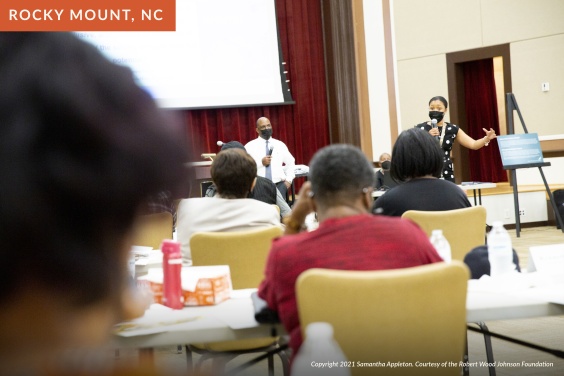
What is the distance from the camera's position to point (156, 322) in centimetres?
200

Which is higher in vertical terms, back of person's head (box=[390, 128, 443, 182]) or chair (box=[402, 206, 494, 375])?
back of person's head (box=[390, 128, 443, 182])

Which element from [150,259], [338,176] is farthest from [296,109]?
[338,176]

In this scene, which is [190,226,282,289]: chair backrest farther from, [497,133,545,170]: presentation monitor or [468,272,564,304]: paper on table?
[497,133,545,170]: presentation monitor

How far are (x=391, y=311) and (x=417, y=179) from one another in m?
1.81

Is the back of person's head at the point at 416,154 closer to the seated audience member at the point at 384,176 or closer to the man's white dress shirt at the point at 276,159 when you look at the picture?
the man's white dress shirt at the point at 276,159

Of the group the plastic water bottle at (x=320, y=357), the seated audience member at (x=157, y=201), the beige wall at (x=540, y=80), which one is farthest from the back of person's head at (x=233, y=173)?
the beige wall at (x=540, y=80)

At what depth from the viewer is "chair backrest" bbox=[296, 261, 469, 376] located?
1577 millimetres

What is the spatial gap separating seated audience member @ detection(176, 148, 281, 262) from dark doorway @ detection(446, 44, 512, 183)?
9.70 meters

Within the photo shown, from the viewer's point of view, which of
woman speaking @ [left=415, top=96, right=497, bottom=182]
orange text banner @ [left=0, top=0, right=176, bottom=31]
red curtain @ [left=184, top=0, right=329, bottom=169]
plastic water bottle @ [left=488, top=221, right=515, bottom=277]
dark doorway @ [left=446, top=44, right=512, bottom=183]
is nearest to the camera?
plastic water bottle @ [left=488, top=221, right=515, bottom=277]

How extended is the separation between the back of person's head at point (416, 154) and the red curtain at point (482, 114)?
33.5 feet

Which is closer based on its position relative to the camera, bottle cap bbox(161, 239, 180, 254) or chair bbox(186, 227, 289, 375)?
bottle cap bbox(161, 239, 180, 254)

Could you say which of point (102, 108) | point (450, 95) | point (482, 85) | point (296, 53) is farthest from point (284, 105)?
point (102, 108)

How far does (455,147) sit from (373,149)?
9.38ft

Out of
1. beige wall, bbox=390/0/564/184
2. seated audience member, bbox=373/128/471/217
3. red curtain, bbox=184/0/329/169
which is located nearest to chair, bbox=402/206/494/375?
seated audience member, bbox=373/128/471/217
